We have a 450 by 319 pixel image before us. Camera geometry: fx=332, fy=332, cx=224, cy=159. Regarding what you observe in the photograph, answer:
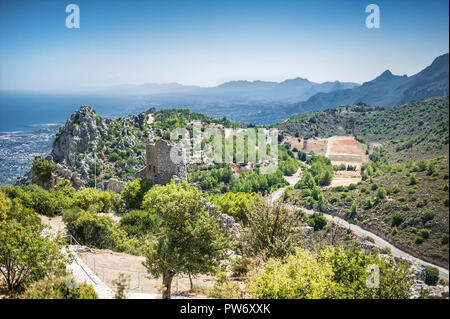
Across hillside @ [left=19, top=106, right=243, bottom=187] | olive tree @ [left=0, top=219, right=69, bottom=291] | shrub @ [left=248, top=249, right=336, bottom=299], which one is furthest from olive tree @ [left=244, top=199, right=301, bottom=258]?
hillside @ [left=19, top=106, right=243, bottom=187]

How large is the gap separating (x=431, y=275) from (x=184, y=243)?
587 cm

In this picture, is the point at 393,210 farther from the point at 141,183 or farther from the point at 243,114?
the point at 243,114

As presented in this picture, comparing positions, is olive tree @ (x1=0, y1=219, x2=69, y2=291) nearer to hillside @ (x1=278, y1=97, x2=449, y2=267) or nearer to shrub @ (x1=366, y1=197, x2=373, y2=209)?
hillside @ (x1=278, y1=97, x2=449, y2=267)

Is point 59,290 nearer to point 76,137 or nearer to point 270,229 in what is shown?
point 270,229

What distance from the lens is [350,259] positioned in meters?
8.94

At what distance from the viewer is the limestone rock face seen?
180 ft

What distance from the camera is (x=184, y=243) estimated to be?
29.6ft

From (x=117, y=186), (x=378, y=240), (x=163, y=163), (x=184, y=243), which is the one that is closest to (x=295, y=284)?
(x=184, y=243)

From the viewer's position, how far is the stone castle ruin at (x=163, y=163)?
59.1 feet

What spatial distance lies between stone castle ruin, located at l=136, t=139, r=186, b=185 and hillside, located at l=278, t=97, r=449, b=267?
1121 centimetres
